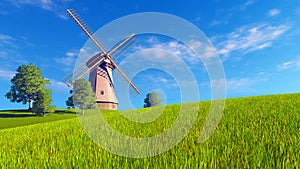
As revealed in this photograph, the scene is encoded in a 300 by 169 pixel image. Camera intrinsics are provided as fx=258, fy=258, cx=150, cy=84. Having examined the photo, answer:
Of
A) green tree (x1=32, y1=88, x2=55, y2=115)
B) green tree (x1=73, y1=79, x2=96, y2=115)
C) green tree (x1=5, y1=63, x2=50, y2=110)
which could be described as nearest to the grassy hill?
green tree (x1=32, y1=88, x2=55, y2=115)

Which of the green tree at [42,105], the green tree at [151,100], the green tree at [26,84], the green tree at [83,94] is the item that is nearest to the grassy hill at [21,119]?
the green tree at [42,105]

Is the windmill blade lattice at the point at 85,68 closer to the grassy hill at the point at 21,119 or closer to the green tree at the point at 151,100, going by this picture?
the grassy hill at the point at 21,119

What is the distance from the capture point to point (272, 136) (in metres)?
5.84

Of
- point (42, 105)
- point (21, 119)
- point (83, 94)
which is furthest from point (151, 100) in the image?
point (21, 119)

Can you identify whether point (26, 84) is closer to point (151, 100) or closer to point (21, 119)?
point (21, 119)

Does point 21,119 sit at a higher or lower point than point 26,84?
lower

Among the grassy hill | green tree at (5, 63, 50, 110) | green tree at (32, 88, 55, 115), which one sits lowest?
the grassy hill

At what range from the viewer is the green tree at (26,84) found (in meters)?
57.3

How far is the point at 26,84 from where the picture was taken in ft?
189

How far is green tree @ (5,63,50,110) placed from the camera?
5731cm

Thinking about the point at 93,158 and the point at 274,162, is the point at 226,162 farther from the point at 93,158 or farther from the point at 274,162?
the point at 93,158

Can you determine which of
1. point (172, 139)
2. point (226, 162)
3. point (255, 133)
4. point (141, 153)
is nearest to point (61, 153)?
point (141, 153)

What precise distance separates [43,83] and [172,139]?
58542mm

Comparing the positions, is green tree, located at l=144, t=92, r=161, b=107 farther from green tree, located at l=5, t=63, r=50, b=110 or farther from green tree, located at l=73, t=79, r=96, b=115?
green tree, located at l=5, t=63, r=50, b=110
